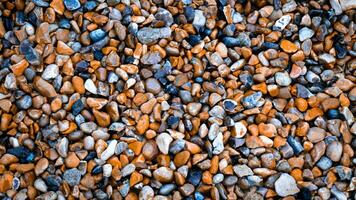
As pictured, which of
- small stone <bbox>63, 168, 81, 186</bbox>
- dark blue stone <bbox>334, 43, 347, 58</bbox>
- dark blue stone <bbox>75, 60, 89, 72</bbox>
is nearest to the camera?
small stone <bbox>63, 168, 81, 186</bbox>

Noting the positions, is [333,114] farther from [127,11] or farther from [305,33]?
[127,11]

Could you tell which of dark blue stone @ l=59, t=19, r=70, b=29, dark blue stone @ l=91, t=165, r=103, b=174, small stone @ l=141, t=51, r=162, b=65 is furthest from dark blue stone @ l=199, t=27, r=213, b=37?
dark blue stone @ l=91, t=165, r=103, b=174

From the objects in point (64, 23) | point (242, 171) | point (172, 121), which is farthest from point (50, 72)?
point (242, 171)

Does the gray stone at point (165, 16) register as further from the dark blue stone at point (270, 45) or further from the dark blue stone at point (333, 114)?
the dark blue stone at point (333, 114)

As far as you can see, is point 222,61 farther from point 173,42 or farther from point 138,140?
point 138,140

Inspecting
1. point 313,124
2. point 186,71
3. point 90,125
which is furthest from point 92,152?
point 313,124

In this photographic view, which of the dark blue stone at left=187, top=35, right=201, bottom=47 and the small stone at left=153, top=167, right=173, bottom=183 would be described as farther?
the dark blue stone at left=187, top=35, right=201, bottom=47

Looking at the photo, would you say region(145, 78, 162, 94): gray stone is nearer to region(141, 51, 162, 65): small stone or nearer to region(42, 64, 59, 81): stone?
region(141, 51, 162, 65): small stone

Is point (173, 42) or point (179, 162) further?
point (173, 42)
